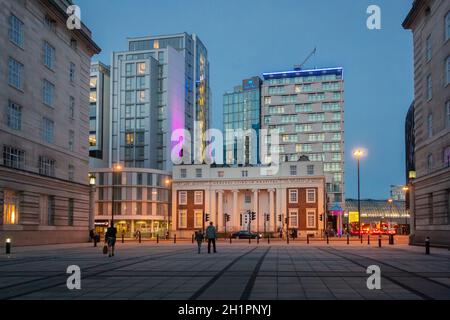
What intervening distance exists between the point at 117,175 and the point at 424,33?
66779mm

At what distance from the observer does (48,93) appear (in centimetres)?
5309

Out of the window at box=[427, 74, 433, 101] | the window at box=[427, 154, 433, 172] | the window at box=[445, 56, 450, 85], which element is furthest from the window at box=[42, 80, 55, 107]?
the window at box=[445, 56, 450, 85]

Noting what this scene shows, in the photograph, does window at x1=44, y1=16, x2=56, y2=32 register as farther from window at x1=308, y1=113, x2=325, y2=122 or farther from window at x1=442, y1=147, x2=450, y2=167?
window at x1=308, y1=113, x2=325, y2=122

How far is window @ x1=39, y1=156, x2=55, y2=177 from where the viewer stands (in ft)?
167

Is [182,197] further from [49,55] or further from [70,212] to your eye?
[49,55]

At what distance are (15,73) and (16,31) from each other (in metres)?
3.56

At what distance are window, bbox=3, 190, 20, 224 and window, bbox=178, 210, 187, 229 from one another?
53.7 m

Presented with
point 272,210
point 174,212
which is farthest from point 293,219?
point 174,212

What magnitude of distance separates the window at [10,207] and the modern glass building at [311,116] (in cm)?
10835

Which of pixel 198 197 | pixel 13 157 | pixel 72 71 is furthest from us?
pixel 198 197

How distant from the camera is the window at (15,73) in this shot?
45.6m

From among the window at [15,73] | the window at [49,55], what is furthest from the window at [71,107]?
the window at [15,73]

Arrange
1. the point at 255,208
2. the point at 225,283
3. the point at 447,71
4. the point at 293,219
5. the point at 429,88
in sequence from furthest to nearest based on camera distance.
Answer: the point at 255,208 → the point at 293,219 → the point at 429,88 → the point at 447,71 → the point at 225,283
